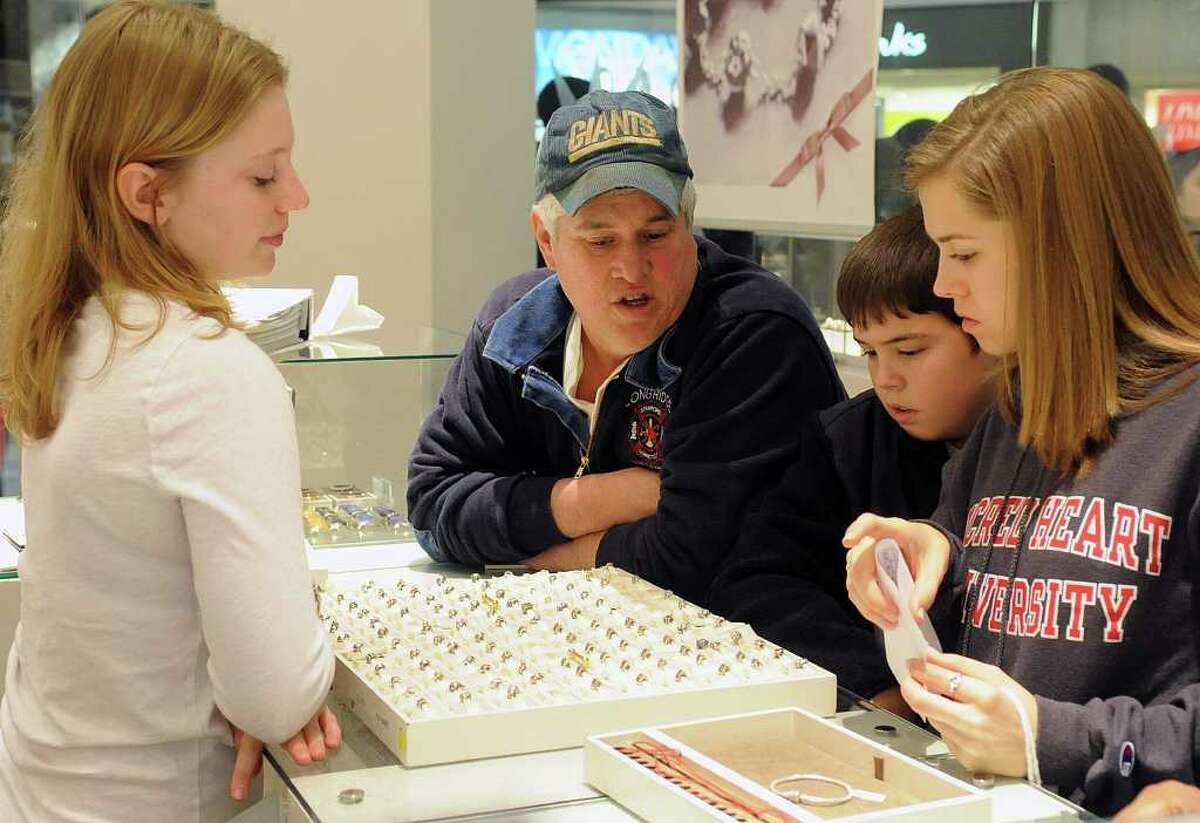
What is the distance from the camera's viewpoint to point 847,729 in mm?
1597

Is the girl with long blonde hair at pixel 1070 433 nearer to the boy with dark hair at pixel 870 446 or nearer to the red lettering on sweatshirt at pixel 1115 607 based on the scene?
the red lettering on sweatshirt at pixel 1115 607

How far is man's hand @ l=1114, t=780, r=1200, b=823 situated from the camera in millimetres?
1449

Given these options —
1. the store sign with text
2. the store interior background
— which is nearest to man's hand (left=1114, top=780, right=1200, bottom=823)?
the store sign with text

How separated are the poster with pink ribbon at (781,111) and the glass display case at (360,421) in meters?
1.11

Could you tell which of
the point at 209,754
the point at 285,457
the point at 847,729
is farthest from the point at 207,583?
the point at 847,729

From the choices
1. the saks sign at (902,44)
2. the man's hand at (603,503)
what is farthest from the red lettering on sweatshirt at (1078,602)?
the saks sign at (902,44)

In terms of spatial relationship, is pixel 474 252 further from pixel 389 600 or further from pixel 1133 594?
pixel 1133 594

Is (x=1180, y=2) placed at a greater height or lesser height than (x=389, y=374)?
greater

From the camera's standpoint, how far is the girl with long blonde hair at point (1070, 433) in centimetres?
161

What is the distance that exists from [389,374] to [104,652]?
3.70 ft

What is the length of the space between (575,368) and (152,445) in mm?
1105

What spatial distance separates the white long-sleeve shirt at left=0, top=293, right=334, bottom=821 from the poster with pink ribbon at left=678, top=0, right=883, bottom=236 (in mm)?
2121

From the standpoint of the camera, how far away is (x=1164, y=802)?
1459mm

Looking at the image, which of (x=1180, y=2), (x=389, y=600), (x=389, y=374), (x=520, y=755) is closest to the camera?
(x=520, y=755)
